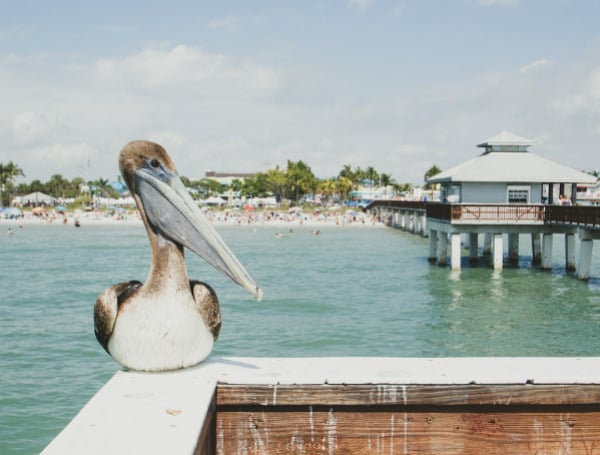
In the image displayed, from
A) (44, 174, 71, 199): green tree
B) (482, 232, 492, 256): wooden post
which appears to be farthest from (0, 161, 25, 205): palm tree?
(482, 232, 492, 256): wooden post

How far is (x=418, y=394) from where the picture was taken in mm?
4004

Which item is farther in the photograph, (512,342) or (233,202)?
(233,202)

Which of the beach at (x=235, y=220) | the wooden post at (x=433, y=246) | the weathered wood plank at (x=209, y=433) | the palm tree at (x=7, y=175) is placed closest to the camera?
the weathered wood plank at (x=209, y=433)

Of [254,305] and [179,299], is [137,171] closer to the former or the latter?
[179,299]

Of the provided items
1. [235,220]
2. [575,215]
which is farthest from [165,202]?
[235,220]

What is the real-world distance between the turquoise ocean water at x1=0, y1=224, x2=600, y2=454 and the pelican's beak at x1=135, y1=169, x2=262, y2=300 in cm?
657

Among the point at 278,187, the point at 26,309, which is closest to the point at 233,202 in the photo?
the point at 278,187

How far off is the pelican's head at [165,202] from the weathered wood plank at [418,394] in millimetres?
984

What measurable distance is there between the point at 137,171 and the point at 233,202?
11913 centimetres

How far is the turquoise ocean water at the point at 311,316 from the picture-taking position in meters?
13.6

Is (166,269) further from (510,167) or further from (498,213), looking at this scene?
(510,167)

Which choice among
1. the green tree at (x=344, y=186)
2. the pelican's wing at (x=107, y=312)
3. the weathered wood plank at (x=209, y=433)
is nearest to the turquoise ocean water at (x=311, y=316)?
the pelican's wing at (x=107, y=312)

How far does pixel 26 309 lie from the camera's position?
23578 millimetres

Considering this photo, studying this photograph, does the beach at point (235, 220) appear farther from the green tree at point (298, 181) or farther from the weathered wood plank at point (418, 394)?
the weathered wood plank at point (418, 394)
